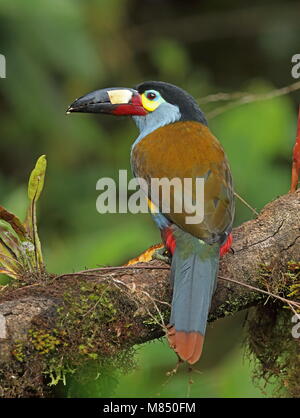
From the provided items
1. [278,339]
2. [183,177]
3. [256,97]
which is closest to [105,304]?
[183,177]

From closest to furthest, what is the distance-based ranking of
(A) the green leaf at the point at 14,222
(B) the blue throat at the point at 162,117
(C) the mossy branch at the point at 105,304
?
(C) the mossy branch at the point at 105,304 < (A) the green leaf at the point at 14,222 < (B) the blue throat at the point at 162,117

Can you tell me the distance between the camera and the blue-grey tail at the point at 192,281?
2971 millimetres

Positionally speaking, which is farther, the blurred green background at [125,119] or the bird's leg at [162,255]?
the blurred green background at [125,119]

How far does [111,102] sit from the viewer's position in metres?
4.18

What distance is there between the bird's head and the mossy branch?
2.86 feet

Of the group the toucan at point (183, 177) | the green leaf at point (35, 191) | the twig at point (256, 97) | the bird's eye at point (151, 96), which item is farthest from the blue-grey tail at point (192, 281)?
the twig at point (256, 97)

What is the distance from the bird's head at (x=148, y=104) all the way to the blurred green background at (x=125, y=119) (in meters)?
0.59

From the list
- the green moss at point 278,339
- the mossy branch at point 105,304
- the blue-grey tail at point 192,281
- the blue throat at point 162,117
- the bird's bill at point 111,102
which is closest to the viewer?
the mossy branch at point 105,304

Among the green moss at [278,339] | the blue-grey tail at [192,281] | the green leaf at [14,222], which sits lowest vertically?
the green moss at [278,339]

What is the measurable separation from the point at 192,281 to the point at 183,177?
55 cm

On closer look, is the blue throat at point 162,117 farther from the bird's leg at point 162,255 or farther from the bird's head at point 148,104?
the bird's leg at point 162,255

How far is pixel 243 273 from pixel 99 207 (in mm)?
2708

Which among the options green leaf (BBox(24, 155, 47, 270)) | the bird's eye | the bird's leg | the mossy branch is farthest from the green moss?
the bird's eye

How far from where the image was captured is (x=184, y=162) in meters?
3.58
